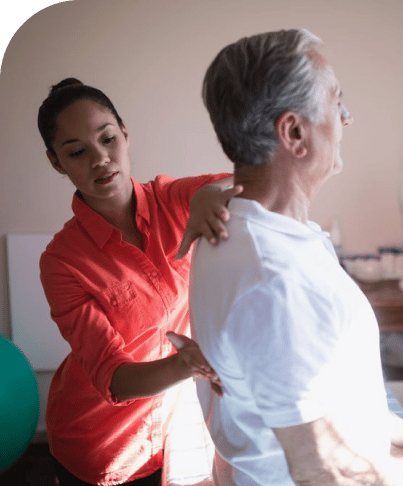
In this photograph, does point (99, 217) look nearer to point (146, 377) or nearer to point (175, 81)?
point (146, 377)

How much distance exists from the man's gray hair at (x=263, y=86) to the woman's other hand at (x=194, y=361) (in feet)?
1.12

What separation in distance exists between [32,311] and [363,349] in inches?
82.2

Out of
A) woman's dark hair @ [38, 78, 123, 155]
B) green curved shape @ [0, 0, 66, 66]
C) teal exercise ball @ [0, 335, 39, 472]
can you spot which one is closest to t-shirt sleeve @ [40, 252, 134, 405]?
woman's dark hair @ [38, 78, 123, 155]

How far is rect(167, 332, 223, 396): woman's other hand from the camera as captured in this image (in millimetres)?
764

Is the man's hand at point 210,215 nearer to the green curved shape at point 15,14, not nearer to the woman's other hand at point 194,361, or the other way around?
A: the woman's other hand at point 194,361

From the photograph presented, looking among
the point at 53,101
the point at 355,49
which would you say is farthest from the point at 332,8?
the point at 53,101

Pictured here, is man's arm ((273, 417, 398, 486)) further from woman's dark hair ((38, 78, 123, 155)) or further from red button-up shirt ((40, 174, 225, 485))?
woman's dark hair ((38, 78, 123, 155))

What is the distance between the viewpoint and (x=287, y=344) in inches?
24.8

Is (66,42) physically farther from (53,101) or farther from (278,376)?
(278,376)

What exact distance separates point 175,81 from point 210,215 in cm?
176

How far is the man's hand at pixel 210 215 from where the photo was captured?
0.73 metres

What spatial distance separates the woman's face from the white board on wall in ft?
4.43

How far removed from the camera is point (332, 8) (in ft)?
7.48

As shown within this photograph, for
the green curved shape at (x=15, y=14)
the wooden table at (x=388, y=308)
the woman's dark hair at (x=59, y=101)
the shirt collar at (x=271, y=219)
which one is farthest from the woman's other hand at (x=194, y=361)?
the green curved shape at (x=15, y=14)
